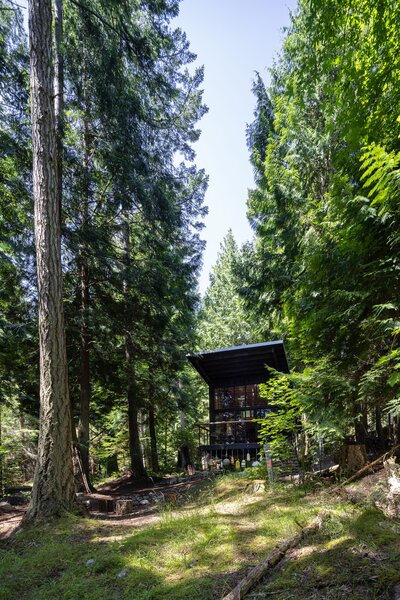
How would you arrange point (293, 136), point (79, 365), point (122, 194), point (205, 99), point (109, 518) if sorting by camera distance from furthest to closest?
point (205, 99) < point (79, 365) < point (293, 136) < point (122, 194) < point (109, 518)

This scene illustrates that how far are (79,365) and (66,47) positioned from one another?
30.4 feet

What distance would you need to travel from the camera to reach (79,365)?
11.3 m

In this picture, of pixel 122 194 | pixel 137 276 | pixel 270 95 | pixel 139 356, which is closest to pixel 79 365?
pixel 139 356

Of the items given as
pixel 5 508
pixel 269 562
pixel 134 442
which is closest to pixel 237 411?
pixel 134 442

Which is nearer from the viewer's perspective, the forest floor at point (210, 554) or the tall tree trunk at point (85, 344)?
the forest floor at point (210, 554)

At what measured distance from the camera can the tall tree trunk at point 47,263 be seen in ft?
19.8

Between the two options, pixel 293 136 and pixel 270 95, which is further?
pixel 270 95

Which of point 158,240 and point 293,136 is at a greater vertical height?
point 293,136

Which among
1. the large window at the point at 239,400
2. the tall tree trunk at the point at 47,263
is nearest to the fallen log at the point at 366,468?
the tall tree trunk at the point at 47,263

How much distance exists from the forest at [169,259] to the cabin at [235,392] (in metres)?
1.34

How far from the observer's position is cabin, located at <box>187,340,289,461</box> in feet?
41.6

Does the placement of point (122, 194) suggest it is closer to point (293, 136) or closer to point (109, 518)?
point (293, 136)

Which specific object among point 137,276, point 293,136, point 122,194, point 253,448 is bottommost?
point 253,448

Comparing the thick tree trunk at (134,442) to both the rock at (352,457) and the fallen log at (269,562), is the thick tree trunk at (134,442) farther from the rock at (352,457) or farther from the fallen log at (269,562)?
the fallen log at (269,562)
